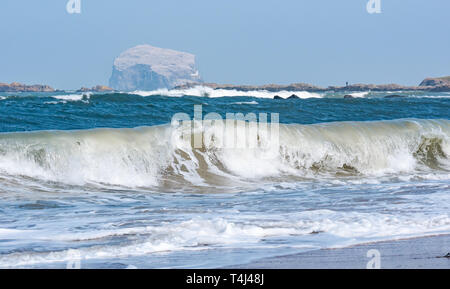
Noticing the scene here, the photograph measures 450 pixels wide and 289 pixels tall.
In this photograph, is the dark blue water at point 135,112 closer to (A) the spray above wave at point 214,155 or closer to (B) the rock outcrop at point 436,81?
(A) the spray above wave at point 214,155

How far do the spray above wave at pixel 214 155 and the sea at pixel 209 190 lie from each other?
0.09 feet

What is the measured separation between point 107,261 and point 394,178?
6.44 meters

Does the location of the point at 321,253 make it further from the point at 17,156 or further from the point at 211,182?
the point at 17,156

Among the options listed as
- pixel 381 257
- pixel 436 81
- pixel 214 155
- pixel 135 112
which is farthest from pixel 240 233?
pixel 436 81

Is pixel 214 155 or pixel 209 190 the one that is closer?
pixel 209 190

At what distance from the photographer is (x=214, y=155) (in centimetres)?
1055

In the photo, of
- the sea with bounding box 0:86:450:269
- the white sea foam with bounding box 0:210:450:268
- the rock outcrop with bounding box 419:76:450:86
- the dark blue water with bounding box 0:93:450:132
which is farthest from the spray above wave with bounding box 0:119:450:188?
the rock outcrop with bounding box 419:76:450:86

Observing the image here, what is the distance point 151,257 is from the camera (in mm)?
4254

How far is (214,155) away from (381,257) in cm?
656

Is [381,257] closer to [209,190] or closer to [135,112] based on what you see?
[209,190]

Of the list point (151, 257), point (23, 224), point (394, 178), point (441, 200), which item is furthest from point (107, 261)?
point (394, 178)

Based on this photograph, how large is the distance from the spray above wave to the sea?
0.09 ft

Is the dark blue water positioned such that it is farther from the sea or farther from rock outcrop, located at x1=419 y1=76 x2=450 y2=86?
rock outcrop, located at x1=419 y1=76 x2=450 y2=86

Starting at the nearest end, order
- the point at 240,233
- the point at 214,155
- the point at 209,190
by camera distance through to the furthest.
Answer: the point at 240,233, the point at 209,190, the point at 214,155
